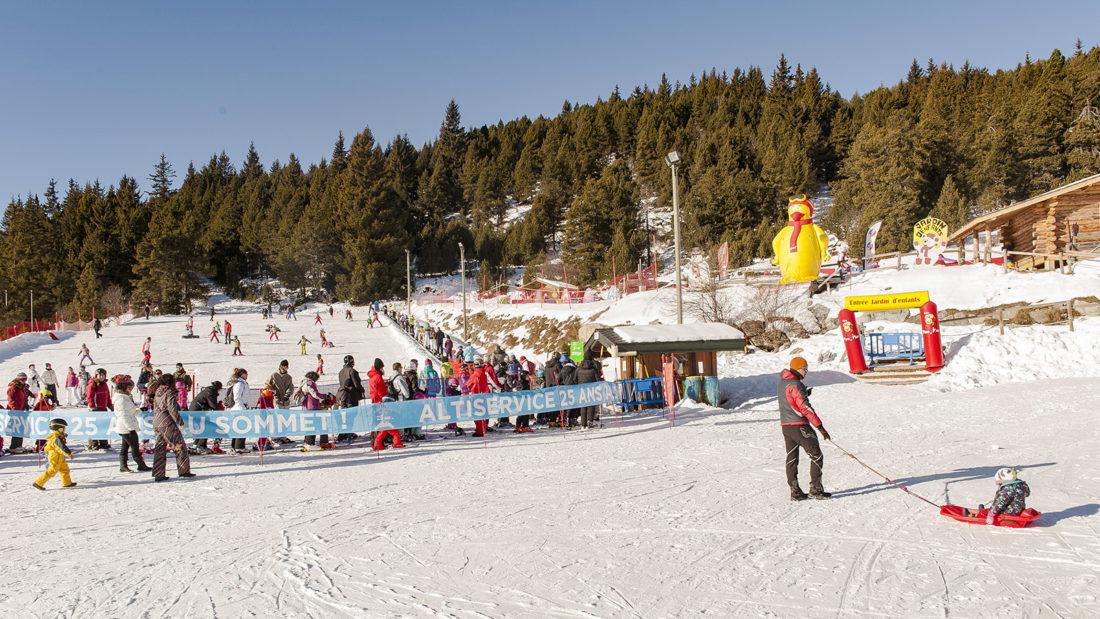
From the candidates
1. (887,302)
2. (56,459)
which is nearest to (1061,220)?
(887,302)

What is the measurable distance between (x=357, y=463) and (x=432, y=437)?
100 inches

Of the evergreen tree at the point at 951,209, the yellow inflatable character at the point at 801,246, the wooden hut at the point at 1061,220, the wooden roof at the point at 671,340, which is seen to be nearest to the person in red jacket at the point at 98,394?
the wooden roof at the point at 671,340

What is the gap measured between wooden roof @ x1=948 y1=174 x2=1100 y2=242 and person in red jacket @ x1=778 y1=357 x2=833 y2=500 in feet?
75.6

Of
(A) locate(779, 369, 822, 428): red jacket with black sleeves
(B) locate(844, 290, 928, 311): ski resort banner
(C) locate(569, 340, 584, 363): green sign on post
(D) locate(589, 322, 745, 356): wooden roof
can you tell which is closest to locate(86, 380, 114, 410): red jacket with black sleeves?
(D) locate(589, 322, 745, 356): wooden roof

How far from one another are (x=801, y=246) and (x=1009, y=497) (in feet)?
51.9

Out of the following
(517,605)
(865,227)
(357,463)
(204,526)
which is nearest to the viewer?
(517,605)

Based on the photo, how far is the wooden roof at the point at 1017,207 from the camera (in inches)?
959

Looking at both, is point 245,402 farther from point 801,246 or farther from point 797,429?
point 801,246

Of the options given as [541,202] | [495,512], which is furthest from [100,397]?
[541,202]

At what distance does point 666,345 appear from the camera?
1590 cm

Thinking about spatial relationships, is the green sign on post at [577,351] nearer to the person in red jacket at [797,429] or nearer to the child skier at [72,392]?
the person in red jacket at [797,429]

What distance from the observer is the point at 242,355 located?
1148 inches

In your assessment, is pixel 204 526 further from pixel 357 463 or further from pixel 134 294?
pixel 134 294

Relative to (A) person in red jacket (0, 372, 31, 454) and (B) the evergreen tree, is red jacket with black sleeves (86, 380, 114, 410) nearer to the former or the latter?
(A) person in red jacket (0, 372, 31, 454)
